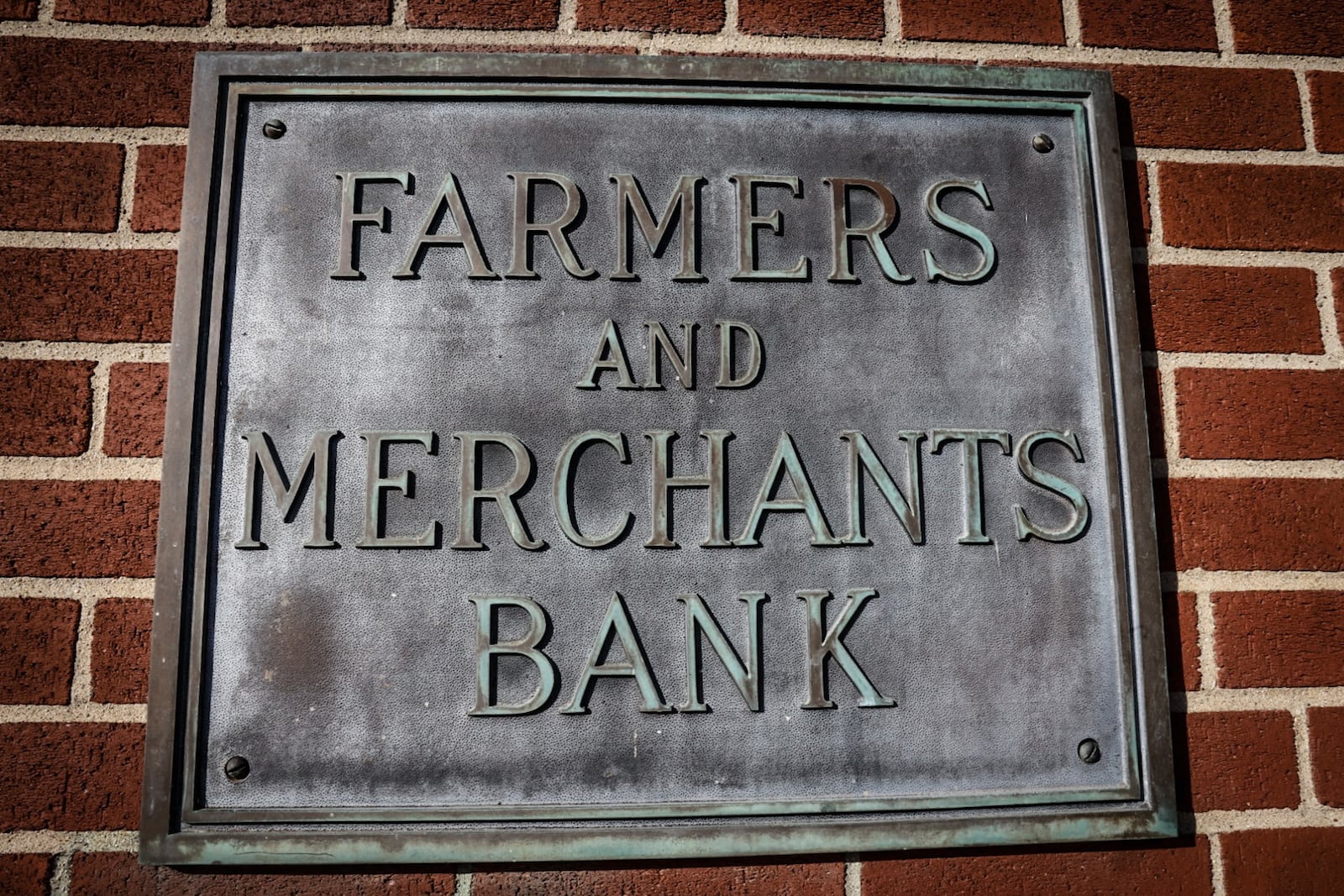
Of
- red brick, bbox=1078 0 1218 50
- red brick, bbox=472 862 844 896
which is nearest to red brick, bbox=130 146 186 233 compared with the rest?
red brick, bbox=472 862 844 896

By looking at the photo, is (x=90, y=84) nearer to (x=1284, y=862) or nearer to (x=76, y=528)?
(x=76, y=528)

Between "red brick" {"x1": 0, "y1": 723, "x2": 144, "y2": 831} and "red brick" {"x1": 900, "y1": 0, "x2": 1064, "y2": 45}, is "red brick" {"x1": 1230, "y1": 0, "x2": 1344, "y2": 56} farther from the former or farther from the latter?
"red brick" {"x1": 0, "y1": 723, "x2": 144, "y2": 831}

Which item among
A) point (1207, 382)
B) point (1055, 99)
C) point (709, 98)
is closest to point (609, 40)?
point (709, 98)

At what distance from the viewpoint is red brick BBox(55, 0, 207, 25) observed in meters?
1.17

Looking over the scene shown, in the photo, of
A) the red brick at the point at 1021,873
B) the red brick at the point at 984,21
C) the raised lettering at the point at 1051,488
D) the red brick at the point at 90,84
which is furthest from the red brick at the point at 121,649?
the red brick at the point at 984,21

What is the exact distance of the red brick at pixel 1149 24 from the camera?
4.08 feet

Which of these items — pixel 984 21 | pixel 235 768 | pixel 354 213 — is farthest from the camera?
pixel 984 21

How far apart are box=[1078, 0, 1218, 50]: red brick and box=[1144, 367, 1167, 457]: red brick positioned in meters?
0.48

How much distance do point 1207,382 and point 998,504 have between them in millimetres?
352

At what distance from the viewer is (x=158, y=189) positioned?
3.77 ft

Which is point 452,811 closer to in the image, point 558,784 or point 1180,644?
point 558,784

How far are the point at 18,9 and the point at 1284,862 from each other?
6.57 feet

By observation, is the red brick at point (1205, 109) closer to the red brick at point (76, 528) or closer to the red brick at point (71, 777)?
the red brick at point (76, 528)

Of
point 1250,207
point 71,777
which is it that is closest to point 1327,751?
point 1250,207
